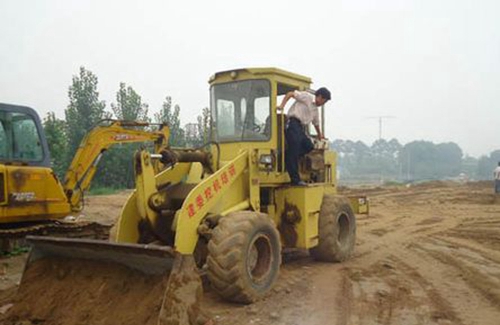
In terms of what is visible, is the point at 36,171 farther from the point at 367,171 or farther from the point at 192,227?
the point at 367,171

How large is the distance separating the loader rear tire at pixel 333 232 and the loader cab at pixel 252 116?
3.25 feet

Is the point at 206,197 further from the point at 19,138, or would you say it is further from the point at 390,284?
the point at 19,138

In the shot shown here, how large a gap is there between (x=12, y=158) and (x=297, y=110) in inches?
184

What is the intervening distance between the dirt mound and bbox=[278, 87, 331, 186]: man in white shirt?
3.28m

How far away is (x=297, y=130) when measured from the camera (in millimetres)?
7914

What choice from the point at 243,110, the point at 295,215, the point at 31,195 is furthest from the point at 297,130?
the point at 31,195

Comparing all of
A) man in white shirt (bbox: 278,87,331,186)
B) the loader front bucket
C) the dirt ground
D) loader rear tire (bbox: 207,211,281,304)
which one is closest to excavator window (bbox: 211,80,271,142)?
man in white shirt (bbox: 278,87,331,186)

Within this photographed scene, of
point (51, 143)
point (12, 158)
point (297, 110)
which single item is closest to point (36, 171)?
point (12, 158)

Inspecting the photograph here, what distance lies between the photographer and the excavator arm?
946 centimetres

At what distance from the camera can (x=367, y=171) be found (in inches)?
4149

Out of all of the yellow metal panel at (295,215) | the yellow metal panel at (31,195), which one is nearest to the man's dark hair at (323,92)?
the yellow metal panel at (295,215)

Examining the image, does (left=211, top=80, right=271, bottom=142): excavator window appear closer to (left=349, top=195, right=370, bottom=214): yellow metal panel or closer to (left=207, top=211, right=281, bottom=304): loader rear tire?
(left=207, top=211, right=281, bottom=304): loader rear tire

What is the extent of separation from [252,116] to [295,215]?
162cm

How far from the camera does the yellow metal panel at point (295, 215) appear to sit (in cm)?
789
